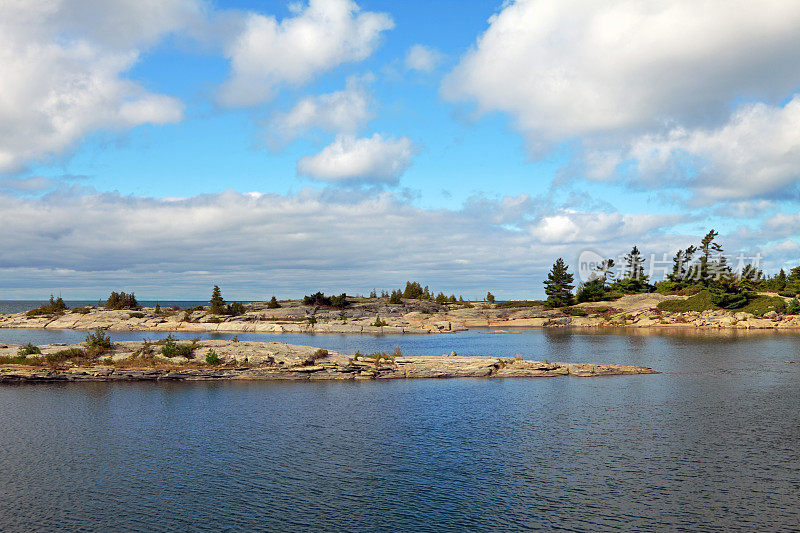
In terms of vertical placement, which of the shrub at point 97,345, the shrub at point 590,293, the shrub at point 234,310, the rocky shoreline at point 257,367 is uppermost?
the shrub at point 590,293

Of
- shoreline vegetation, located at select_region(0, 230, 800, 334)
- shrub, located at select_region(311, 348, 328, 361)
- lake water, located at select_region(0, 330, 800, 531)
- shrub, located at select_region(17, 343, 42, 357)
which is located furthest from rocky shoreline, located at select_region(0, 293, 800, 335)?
lake water, located at select_region(0, 330, 800, 531)

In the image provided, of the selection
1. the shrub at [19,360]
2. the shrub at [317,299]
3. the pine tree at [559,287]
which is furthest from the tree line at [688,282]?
the shrub at [19,360]

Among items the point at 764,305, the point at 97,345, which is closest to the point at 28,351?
the point at 97,345

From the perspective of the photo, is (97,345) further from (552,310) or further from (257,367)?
(552,310)

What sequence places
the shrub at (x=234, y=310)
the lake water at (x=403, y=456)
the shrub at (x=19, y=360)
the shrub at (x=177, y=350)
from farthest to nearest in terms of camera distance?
the shrub at (x=234, y=310) < the shrub at (x=177, y=350) < the shrub at (x=19, y=360) < the lake water at (x=403, y=456)

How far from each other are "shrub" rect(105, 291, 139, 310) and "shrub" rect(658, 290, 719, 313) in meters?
156

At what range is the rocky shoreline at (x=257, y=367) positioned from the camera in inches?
2370

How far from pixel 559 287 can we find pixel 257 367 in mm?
127660

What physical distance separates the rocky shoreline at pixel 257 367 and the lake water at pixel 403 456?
3.40m

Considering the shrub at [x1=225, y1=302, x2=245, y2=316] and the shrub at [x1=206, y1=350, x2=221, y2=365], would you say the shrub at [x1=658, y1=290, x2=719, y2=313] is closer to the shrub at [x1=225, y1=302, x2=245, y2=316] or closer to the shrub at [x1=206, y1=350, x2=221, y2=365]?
the shrub at [x1=225, y1=302, x2=245, y2=316]

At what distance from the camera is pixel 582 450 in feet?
109

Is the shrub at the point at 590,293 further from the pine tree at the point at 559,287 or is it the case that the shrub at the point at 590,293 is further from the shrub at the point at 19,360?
the shrub at the point at 19,360

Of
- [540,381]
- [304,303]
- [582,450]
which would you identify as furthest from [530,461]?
[304,303]

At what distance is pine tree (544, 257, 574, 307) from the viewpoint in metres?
170
